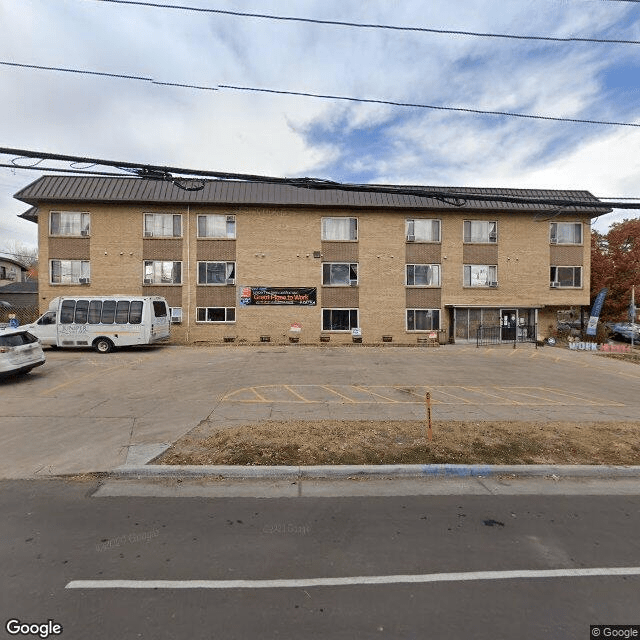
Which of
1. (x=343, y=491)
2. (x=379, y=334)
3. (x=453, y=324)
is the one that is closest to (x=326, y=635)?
(x=343, y=491)

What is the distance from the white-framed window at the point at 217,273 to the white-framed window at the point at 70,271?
706cm

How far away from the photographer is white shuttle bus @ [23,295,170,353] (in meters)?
17.5

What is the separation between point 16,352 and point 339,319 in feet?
55.1

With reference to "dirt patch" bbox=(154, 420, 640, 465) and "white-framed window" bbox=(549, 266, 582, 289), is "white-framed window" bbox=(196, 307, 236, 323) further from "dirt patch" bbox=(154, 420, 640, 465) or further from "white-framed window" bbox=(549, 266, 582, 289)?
"white-framed window" bbox=(549, 266, 582, 289)

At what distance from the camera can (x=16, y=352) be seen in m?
10.6

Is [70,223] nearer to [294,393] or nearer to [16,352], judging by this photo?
[16,352]

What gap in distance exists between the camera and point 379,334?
23906 millimetres

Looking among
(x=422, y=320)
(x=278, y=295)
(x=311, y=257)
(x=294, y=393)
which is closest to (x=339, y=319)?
(x=278, y=295)

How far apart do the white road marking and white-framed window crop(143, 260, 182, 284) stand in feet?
72.0

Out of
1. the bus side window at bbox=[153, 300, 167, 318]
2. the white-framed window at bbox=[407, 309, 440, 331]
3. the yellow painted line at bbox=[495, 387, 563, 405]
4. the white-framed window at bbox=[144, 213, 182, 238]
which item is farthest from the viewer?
the white-framed window at bbox=[407, 309, 440, 331]

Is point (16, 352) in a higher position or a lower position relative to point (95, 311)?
lower

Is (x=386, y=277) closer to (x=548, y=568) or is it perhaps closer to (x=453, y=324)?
(x=453, y=324)

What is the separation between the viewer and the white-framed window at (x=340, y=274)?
23.8 metres

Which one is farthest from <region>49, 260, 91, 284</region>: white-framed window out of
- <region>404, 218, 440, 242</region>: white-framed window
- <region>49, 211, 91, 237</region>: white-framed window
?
<region>404, 218, 440, 242</region>: white-framed window
